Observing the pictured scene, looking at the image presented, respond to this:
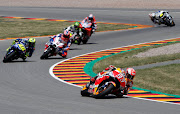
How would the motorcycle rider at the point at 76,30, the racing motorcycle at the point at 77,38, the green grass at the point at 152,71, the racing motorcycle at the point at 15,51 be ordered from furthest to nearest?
the racing motorcycle at the point at 77,38, the motorcycle rider at the point at 76,30, the racing motorcycle at the point at 15,51, the green grass at the point at 152,71

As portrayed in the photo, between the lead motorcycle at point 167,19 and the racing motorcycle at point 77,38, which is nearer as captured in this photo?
the racing motorcycle at point 77,38

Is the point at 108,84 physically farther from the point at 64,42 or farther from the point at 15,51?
the point at 64,42

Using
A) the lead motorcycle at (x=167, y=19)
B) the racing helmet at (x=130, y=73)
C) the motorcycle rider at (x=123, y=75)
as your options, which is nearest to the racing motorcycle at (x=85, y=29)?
the lead motorcycle at (x=167, y=19)

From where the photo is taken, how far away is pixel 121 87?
15242 mm

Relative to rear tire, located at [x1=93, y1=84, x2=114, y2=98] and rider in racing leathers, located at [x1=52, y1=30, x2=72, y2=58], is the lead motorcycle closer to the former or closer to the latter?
rider in racing leathers, located at [x1=52, y1=30, x2=72, y2=58]

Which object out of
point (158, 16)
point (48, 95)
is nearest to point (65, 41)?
point (48, 95)

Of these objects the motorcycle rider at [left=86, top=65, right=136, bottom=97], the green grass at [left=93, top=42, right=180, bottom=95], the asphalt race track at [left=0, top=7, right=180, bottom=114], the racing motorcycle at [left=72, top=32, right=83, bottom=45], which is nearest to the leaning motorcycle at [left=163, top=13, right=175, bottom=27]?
the asphalt race track at [left=0, top=7, right=180, bottom=114]

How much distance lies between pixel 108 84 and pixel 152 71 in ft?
24.0

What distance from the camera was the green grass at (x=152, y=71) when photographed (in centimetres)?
1860

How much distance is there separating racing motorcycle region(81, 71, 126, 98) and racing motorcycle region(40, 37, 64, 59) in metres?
10.5

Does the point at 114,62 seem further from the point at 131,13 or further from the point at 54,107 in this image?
the point at 131,13

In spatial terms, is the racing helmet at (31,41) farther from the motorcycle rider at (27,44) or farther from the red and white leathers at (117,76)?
A: the red and white leathers at (117,76)

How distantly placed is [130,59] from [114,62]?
3.58ft

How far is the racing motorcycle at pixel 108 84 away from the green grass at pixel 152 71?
2993mm
